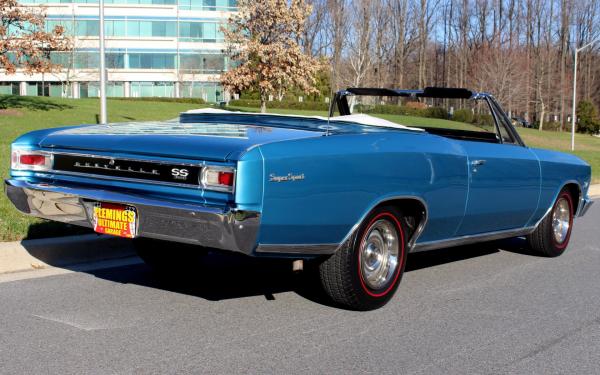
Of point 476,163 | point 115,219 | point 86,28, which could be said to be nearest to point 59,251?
point 115,219

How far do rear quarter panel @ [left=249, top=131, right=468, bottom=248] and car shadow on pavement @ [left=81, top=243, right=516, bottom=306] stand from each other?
562mm

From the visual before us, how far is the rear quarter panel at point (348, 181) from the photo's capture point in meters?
4.63

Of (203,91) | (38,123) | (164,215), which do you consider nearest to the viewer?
(164,215)

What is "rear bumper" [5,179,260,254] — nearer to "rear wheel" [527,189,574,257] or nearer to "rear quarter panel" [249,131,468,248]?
"rear quarter panel" [249,131,468,248]

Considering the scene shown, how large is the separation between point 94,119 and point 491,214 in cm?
2264

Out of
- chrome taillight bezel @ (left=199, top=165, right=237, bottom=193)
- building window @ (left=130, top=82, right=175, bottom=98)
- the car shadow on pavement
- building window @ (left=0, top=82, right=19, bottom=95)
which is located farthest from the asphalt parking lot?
building window @ (left=0, top=82, right=19, bottom=95)

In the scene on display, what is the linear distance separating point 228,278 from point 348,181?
75.0 inches

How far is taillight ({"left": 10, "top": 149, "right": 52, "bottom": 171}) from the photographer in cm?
543

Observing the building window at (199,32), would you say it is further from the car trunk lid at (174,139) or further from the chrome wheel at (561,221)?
the car trunk lid at (174,139)

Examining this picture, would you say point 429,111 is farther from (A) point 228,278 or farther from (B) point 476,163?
(A) point 228,278

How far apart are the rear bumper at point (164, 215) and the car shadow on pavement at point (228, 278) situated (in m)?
0.97

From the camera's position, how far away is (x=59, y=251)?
6902mm

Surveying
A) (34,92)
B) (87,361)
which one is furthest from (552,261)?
(34,92)

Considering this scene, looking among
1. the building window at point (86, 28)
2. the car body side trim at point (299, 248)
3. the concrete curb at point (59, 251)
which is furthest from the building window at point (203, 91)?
the car body side trim at point (299, 248)
